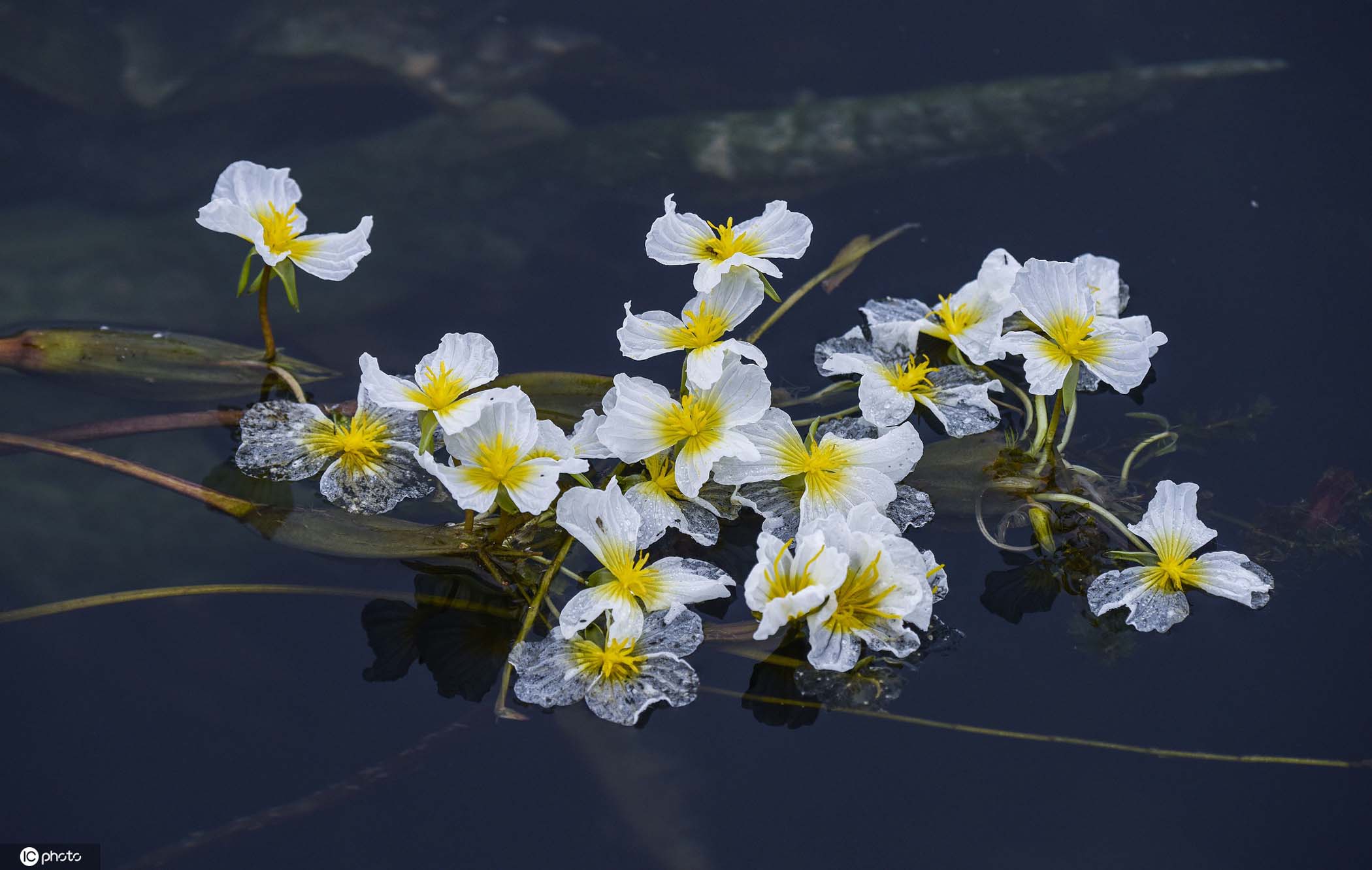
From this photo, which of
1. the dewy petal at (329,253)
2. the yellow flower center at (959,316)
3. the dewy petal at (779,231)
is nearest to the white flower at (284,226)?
the dewy petal at (329,253)

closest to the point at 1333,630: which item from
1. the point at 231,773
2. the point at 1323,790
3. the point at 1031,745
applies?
the point at 1323,790

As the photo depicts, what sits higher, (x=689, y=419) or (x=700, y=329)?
(x=700, y=329)

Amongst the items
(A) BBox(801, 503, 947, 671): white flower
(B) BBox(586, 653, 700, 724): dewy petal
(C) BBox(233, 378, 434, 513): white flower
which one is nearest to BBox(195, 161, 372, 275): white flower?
(C) BBox(233, 378, 434, 513): white flower

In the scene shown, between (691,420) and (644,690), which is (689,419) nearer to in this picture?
(691,420)

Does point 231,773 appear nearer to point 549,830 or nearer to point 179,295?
point 549,830

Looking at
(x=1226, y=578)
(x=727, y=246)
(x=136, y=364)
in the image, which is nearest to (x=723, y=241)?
(x=727, y=246)

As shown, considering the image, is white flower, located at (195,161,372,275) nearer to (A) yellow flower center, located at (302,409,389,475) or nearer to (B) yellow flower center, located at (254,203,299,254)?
(B) yellow flower center, located at (254,203,299,254)

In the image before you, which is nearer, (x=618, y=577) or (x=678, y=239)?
(x=618, y=577)
